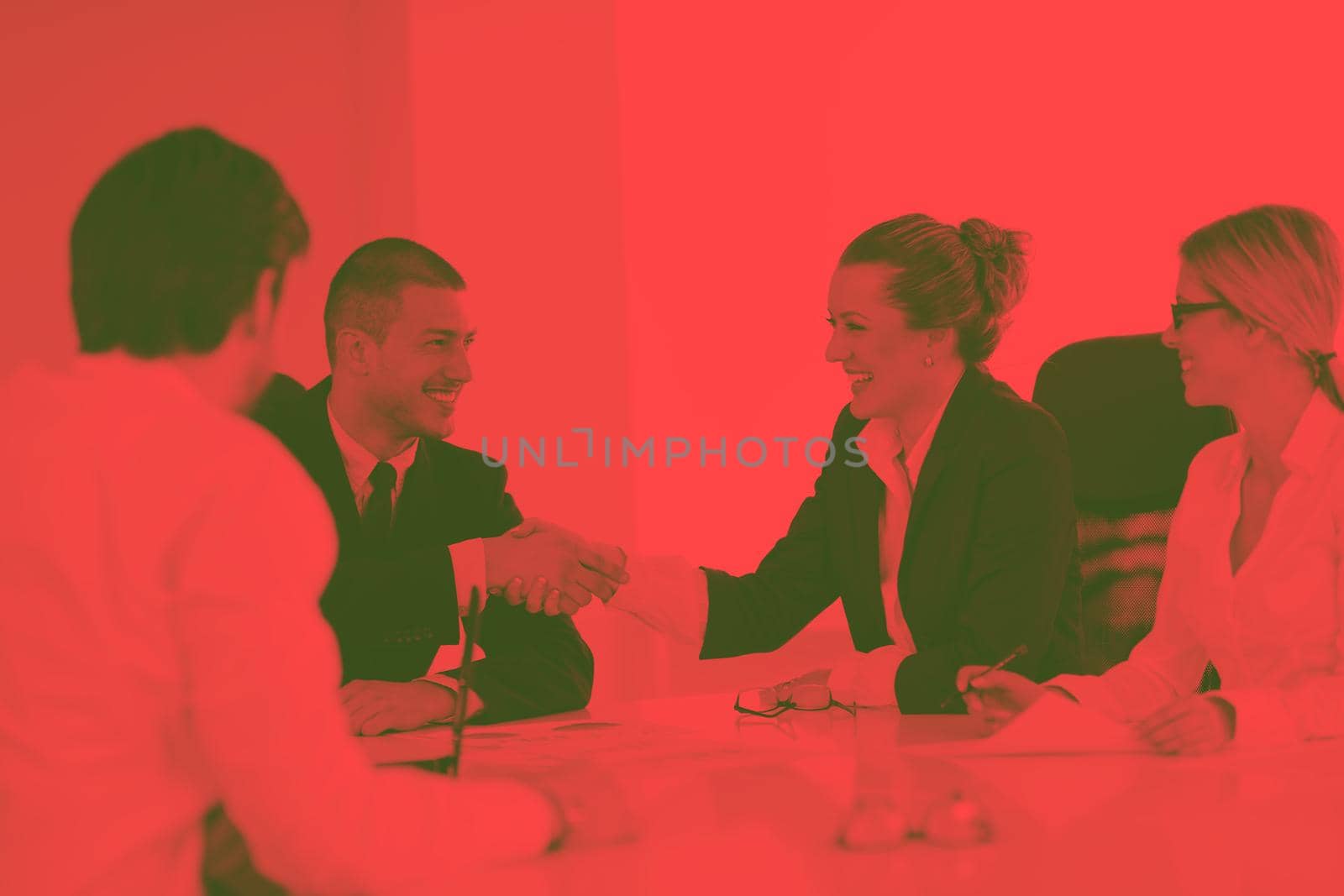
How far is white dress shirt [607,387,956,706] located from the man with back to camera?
1.30 meters

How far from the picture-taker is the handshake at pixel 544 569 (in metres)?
2.07

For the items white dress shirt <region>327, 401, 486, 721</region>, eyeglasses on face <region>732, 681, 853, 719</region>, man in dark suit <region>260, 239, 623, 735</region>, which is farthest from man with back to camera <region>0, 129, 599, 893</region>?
eyeglasses on face <region>732, 681, 853, 719</region>

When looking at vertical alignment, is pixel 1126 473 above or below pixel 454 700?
above

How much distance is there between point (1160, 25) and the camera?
3.63 m

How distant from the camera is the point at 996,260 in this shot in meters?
2.29

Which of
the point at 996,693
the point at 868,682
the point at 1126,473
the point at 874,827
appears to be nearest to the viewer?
the point at 874,827

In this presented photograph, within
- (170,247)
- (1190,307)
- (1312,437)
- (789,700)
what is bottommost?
(789,700)

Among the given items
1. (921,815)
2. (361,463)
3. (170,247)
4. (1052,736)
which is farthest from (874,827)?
(361,463)

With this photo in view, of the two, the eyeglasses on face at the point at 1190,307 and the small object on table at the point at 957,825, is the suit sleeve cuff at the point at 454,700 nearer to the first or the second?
the small object on table at the point at 957,825

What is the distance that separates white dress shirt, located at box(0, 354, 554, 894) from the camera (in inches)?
32.5

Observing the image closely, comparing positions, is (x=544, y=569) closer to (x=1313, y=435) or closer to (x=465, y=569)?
(x=465, y=569)

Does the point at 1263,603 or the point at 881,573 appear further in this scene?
the point at 881,573

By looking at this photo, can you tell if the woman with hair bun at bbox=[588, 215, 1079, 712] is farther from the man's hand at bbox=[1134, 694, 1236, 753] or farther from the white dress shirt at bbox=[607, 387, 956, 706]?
the man's hand at bbox=[1134, 694, 1236, 753]

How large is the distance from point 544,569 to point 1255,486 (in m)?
1.10
